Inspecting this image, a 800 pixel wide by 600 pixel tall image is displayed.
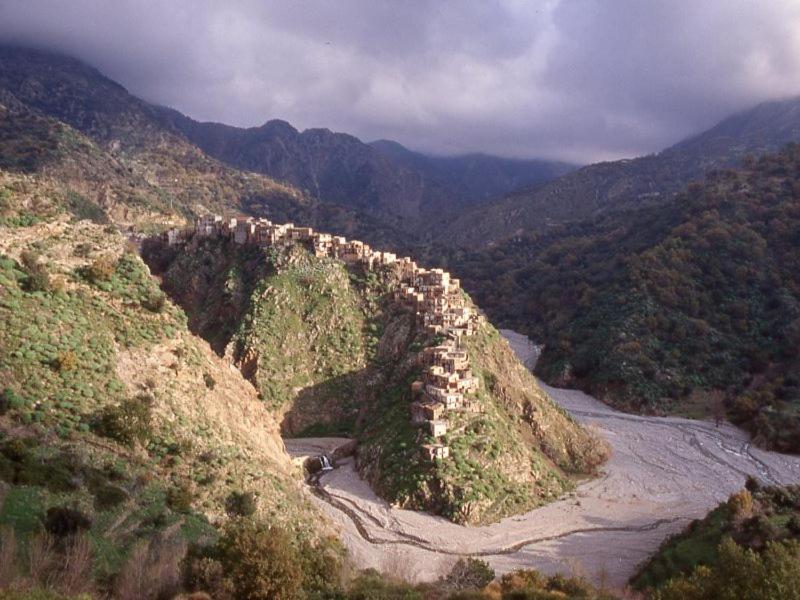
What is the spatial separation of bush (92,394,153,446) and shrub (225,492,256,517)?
11.9 ft

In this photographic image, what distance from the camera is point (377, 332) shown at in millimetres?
39344

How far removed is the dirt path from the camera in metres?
25.2

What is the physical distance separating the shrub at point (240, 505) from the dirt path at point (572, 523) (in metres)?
6.03

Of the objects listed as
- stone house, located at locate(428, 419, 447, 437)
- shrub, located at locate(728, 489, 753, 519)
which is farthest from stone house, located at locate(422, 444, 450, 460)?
shrub, located at locate(728, 489, 753, 519)

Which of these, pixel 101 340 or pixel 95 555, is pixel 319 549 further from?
pixel 101 340

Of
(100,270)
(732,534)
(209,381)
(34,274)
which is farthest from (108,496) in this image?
(732,534)

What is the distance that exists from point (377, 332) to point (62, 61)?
143092mm

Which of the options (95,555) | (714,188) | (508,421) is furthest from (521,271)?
(95,555)

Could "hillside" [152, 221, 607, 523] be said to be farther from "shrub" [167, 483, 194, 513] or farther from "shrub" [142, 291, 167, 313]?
"shrub" [167, 483, 194, 513]

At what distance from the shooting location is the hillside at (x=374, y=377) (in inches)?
1139

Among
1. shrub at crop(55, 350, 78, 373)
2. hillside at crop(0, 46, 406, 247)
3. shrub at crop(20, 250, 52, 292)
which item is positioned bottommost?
shrub at crop(55, 350, 78, 373)

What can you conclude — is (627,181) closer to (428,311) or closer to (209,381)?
(428,311)

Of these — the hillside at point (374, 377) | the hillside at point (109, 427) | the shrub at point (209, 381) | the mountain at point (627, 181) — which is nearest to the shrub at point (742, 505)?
the hillside at point (374, 377)

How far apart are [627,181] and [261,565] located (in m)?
153
